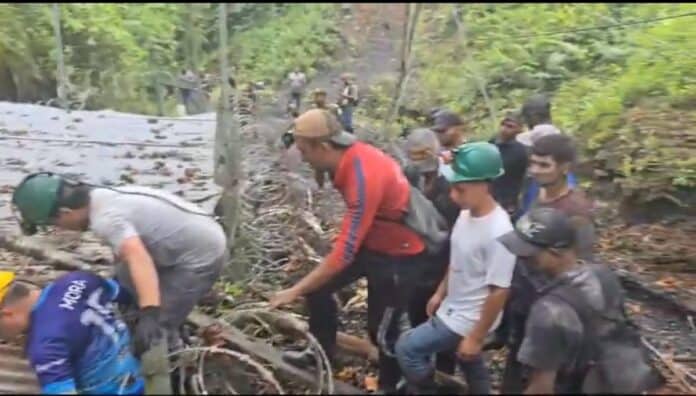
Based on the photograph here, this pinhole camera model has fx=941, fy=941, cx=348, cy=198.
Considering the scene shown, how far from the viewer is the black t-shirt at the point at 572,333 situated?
348cm

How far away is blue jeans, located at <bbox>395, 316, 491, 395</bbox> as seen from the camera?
4.42m

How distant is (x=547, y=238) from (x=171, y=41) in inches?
941

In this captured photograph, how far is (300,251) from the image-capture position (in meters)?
7.20

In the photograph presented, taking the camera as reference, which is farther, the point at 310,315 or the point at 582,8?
the point at 582,8

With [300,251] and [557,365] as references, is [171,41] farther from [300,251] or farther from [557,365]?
[557,365]

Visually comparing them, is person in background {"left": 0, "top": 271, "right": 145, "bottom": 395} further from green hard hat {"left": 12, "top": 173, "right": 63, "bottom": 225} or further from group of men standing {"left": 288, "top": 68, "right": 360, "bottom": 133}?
group of men standing {"left": 288, "top": 68, "right": 360, "bottom": 133}

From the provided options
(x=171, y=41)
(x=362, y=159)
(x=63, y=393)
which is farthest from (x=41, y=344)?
(x=171, y=41)

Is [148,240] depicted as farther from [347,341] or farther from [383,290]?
[347,341]

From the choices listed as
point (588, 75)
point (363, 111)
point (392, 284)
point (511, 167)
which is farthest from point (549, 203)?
point (363, 111)

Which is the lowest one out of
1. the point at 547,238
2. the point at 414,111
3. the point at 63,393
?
the point at 414,111

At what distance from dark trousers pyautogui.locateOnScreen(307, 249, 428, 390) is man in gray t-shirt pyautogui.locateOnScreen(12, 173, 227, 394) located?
733 millimetres

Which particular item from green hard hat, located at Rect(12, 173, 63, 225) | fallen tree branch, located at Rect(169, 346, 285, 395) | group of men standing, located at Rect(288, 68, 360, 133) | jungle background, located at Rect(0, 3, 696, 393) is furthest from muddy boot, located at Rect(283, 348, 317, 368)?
group of men standing, located at Rect(288, 68, 360, 133)

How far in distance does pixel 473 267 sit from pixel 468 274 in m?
0.06

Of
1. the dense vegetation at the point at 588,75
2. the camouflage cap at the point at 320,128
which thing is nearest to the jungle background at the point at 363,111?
the dense vegetation at the point at 588,75
